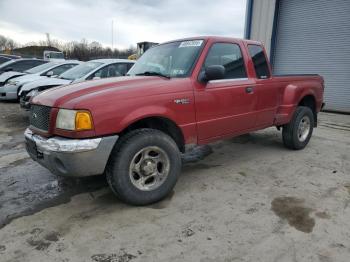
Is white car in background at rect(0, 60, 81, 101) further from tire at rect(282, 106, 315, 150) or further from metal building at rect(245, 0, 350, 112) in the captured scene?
tire at rect(282, 106, 315, 150)

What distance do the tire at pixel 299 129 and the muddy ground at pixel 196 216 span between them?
0.58 metres

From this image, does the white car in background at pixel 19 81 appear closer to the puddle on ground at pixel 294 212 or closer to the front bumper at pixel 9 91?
the front bumper at pixel 9 91

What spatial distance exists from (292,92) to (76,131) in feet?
12.6

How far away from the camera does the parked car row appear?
8766mm

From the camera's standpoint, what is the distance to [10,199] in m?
3.91

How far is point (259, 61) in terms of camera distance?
5273 mm

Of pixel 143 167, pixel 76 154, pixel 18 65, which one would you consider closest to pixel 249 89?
pixel 143 167

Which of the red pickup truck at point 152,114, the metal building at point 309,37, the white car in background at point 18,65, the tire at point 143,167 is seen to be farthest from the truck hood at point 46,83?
the metal building at point 309,37

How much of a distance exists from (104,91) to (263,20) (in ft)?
36.6

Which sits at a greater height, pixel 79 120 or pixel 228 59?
pixel 228 59

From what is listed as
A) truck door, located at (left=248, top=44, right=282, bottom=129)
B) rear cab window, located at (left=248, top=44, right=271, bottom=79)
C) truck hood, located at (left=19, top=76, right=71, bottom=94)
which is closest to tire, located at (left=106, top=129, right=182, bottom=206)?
truck door, located at (left=248, top=44, right=282, bottom=129)

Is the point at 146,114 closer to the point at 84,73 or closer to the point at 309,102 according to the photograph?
the point at 309,102

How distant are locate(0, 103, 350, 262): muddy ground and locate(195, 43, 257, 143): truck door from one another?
688 mm

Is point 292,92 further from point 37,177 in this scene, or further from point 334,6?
point 334,6
